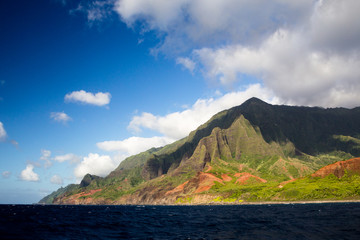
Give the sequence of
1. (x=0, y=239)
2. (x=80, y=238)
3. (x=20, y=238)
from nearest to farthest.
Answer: (x=0, y=239), (x=20, y=238), (x=80, y=238)

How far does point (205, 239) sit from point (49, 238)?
23.2 m

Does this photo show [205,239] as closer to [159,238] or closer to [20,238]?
[159,238]

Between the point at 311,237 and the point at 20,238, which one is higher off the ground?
the point at 20,238

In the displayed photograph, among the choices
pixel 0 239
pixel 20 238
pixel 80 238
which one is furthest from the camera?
pixel 80 238

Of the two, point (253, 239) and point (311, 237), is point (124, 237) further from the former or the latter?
point (311, 237)

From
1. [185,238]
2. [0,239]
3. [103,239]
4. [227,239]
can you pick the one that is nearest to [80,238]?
[103,239]

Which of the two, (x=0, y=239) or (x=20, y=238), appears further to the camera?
(x=20, y=238)

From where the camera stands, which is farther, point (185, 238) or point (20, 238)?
point (185, 238)

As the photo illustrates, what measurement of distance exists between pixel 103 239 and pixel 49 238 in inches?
315

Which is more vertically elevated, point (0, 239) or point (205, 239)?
point (0, 239)

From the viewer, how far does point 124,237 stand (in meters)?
37.5

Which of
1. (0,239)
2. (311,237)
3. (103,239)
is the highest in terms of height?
(0,239)

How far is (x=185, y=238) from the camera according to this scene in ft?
120

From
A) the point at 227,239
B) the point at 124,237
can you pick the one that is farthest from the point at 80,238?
the point at 227,239
